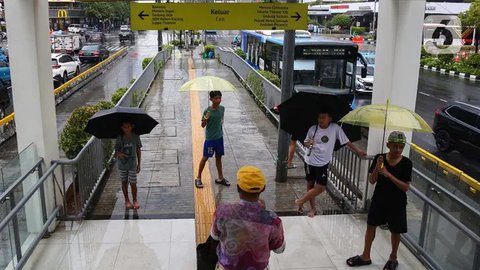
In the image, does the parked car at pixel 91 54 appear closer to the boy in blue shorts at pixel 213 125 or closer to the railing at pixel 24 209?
the boy in blue shorts at pixel 213 125

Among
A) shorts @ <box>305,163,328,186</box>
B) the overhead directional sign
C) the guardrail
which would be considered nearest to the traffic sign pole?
the overhead directional sign

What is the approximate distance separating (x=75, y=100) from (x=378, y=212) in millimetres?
17872

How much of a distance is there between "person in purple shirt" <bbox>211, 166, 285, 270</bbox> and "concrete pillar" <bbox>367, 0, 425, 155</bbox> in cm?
360

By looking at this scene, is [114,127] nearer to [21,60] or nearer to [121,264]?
[21,60]

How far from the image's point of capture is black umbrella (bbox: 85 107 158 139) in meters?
6.66

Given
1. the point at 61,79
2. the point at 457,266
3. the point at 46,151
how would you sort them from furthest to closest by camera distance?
the point at 61,79
the point at 46,151
the point at 457,266

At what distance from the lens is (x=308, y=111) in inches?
253

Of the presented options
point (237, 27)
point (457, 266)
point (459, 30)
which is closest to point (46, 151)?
point (237, 27)

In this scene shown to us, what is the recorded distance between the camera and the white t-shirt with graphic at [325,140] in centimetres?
632

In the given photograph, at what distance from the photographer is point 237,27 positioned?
22.9 ft

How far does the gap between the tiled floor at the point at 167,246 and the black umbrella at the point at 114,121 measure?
1229 mm

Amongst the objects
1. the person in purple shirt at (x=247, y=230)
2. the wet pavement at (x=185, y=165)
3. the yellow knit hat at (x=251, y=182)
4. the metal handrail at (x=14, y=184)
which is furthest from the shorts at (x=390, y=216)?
the metal handrail at (x=14, y=184)

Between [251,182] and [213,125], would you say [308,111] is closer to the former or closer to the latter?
[213,125]

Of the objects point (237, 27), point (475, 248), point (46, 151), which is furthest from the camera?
point (237, 27)
